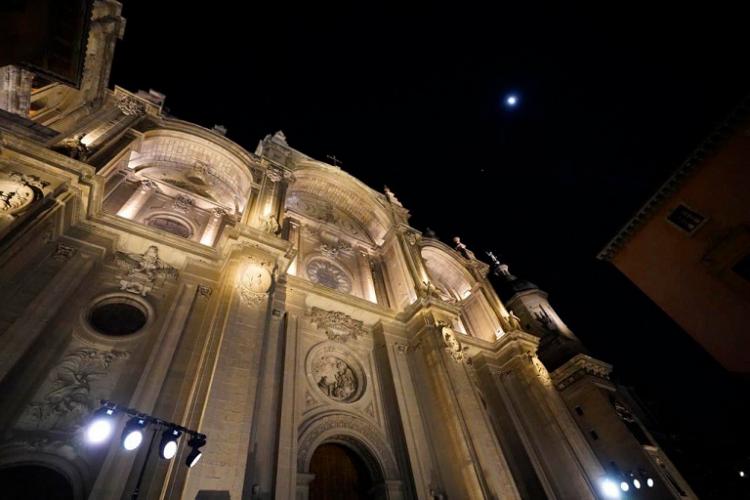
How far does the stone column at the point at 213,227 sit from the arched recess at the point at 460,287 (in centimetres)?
1198

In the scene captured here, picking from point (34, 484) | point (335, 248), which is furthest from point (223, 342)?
point (335, 248)

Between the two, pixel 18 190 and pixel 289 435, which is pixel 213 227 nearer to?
pixel 18 190

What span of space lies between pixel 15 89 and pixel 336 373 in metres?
15.4

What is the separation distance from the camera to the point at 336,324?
13469 millimetres

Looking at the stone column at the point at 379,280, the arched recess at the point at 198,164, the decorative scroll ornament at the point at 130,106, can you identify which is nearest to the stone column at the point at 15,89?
the decorative scroll ornament at the point at 130,106

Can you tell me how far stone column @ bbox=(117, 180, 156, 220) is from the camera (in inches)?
513

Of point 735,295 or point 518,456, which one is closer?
point 518,456

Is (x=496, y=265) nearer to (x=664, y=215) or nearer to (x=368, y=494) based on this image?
(x=664, y=215)

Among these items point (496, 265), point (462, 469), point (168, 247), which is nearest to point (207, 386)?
point (168, 247)

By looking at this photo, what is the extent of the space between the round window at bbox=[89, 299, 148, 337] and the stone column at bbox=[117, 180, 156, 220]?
4202 millimetres

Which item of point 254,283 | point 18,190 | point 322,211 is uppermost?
point 322,211

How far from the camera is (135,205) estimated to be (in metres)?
13.5

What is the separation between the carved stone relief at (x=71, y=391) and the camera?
273 inches

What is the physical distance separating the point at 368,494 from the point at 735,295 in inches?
696
